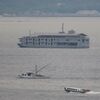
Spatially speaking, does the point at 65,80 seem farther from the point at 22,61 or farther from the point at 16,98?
the point at 22,61

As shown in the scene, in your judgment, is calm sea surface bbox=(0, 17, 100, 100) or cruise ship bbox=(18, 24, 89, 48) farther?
cruise ship bbox=(18, 24, 89, 48)

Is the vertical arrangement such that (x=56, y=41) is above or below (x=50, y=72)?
above

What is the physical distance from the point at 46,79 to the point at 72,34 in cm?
2516

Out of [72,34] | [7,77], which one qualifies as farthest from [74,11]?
[7,77]

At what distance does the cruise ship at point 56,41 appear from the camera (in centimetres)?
5734

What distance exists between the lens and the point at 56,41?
58.2 metres

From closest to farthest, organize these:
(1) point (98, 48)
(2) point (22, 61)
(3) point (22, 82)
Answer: (3) point (22, 82)
(2) point (22, 61)
(1) point (98, 48)

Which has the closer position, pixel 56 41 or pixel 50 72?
pixel 50 72

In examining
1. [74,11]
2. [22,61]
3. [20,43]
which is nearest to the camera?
[22,61]

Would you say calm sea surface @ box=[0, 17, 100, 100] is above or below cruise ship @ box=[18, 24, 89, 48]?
below

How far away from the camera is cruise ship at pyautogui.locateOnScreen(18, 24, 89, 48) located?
188 feet

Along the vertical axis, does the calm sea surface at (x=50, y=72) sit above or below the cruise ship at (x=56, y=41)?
below

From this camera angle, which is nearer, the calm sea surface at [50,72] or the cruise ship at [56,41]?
the calm sea surface at [50,72]

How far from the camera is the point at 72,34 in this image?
5984cm
